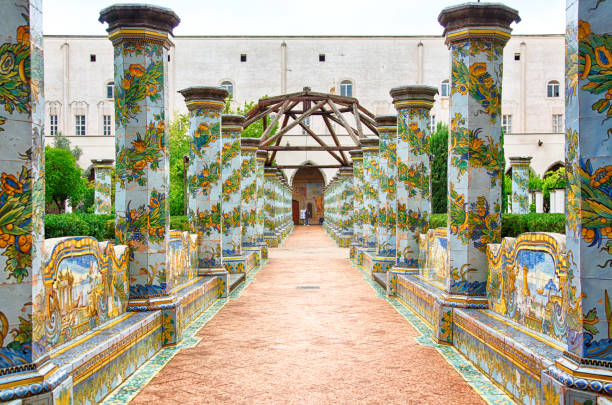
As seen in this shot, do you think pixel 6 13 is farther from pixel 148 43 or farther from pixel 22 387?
pixel 148 43

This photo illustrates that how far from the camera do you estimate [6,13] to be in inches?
137

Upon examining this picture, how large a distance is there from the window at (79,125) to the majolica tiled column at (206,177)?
3319 cm

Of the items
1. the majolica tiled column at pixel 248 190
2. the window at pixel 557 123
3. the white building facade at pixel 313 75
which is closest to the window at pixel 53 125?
the white building facade at pixel 313 75

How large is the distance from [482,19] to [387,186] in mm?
6240

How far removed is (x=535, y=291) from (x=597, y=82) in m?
2.15

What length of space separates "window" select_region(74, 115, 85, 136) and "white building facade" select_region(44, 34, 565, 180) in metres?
0.07

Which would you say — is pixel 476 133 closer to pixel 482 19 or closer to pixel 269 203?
pixel 482 19

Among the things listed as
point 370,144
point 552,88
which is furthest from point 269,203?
point 552,88

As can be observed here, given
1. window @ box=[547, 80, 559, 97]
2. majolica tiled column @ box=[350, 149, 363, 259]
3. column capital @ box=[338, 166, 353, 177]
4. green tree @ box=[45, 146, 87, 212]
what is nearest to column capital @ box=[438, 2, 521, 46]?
majolica tiled column @ box=[350, 149, 363, 259]

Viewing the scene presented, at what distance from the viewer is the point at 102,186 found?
2369 centimetres

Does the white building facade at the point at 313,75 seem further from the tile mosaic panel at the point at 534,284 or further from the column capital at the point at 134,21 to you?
the tile mosaic panel at the point at 534,284

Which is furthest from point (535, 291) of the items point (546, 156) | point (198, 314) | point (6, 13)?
point (546, 156)

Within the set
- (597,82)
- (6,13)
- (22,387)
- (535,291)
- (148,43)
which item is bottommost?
(22,387)

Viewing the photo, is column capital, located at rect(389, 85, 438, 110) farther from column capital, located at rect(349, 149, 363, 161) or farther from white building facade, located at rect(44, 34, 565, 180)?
white building facade, located at rect(44, 34, 565, 180)
